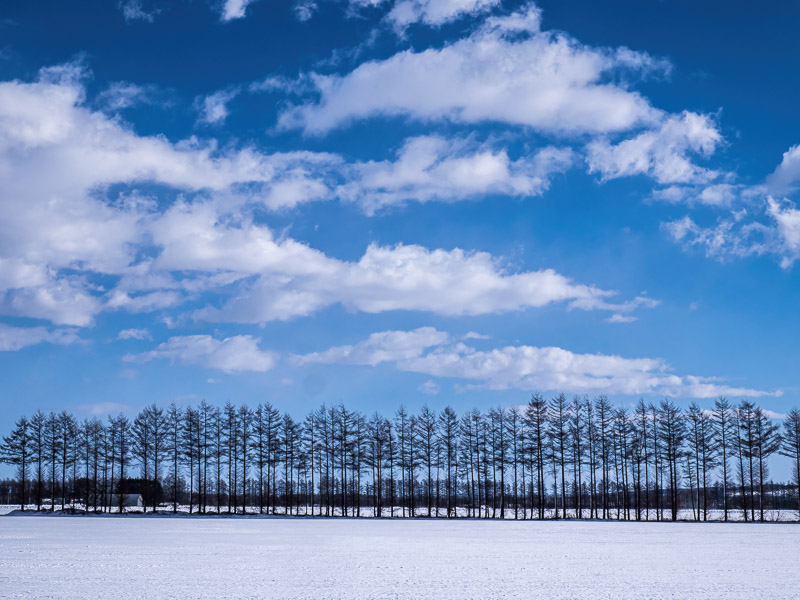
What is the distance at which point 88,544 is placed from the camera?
33625mm

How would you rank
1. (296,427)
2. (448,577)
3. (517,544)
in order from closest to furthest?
(448,577) → (517,544) → (296,427)

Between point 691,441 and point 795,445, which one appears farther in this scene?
point 691,441

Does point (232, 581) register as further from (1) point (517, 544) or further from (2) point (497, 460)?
(2) point (497, 460)

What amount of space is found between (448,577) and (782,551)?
760 inches

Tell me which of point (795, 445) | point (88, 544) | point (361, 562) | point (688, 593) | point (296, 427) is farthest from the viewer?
point (296, 427)

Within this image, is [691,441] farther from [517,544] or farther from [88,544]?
[88,544]

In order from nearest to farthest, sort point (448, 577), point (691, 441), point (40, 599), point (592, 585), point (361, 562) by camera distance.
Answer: point (40, 599) < point (592, 585) < point (448, 577) < point (361, 562) < point (691, 441)

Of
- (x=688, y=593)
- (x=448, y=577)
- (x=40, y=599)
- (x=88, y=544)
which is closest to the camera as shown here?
(x=40, y=599)

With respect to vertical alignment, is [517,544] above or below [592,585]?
below

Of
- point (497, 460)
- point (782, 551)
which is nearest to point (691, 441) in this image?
point (497, 460)

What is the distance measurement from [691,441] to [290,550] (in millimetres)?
64512

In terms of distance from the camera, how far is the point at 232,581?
65.6ft

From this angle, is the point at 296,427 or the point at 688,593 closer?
the point at 688,593

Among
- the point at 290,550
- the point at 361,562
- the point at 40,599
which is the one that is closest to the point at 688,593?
the point at 361,562
